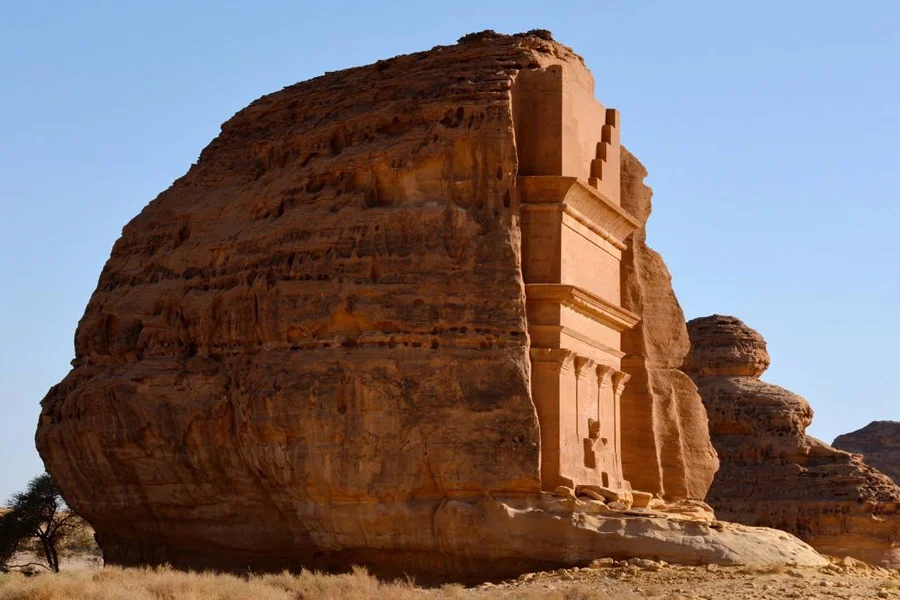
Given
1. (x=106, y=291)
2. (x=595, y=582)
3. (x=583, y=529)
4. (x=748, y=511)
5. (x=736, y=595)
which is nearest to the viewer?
(x=736, y=595)

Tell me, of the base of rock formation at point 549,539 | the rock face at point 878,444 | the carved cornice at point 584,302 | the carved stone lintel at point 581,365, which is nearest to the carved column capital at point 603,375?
the carved stone lintel at point 581,365

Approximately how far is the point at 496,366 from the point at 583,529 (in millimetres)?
2291

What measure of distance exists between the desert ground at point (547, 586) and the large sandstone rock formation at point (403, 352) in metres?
0.62

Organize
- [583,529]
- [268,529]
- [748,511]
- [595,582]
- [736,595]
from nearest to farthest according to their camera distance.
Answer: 1. [736,595]
2. [595,582]
3. [583,529]
4. [268,529]
5. [748,511]

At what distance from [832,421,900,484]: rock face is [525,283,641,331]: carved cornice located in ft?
125

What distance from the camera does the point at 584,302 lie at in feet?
67.8

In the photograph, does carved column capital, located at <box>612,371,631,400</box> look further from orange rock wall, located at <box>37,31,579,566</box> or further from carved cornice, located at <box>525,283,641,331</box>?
orange rock wall, located at <box>37,31,579,566</box>

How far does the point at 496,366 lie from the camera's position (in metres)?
19.3

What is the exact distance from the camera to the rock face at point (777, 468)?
38500mm

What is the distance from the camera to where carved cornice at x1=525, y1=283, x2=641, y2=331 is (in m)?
20.0

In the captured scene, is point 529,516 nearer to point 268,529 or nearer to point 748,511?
point 268,529

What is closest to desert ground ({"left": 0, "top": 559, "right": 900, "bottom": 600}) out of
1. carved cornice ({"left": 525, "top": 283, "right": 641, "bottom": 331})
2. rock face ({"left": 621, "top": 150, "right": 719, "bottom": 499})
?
carved cornice ({"left": 525, "top": 283, "right": 641, "bottom": 331})

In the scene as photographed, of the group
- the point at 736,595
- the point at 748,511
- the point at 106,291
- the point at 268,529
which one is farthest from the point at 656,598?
the point at 748,511

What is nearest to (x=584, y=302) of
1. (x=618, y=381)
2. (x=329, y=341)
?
(x=618, y=381)
